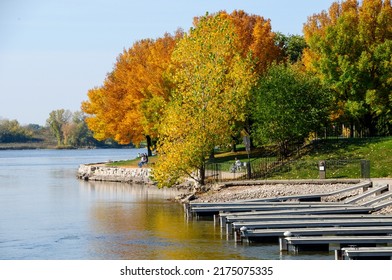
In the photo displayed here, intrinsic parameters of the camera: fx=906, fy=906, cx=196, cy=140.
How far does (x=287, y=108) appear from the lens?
2351 inches

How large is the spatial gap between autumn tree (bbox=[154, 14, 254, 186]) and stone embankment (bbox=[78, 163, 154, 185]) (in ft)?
52.4

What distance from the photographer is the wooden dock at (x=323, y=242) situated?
31.4 meters

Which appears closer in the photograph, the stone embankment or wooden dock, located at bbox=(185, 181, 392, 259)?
wooden dock, located at bbox=(185, 181, 392, 259)

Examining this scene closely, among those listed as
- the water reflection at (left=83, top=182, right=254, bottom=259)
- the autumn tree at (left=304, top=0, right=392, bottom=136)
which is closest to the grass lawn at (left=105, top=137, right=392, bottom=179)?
the autumn tree at (left=304, top=0, right=392, bottom=136)

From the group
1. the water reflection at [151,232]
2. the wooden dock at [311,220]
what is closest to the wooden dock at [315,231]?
the wooden dock at [311,220]

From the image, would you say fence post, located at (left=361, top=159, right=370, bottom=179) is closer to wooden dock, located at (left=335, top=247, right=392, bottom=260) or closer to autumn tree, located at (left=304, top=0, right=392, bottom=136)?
autumn tree, located at (left=304, top=0, right=392, bottom=136)

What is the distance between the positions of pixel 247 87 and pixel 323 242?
2702cm

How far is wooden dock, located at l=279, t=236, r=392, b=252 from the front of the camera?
31.4 meters

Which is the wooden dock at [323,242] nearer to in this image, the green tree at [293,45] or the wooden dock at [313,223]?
the wooden dock at [313,223]

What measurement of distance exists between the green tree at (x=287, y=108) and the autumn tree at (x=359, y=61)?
10.8 feet

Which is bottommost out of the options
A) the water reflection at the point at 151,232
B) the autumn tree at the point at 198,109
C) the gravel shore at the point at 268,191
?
the water reflection at the point at 151,232

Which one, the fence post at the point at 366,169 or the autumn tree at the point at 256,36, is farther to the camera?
the autumn tree at the point at 256,36
